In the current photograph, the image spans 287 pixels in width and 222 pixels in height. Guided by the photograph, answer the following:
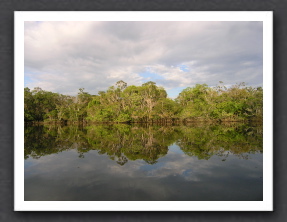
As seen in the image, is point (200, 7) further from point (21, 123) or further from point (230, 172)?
point (230, 172)

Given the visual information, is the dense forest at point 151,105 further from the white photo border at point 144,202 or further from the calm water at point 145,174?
the white photo border at point 144,202

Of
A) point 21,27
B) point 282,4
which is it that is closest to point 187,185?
point 282,4

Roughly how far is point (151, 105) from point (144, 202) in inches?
419

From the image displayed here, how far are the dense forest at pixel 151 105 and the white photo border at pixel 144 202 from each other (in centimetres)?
695

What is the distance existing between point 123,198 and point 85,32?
2.40 meters

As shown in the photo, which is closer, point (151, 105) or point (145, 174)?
point (145, 174)

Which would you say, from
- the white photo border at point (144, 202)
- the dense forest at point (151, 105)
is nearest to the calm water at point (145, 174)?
the white photo border at point (144, 202)

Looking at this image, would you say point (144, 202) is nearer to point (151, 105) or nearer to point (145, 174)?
point (145, 174)

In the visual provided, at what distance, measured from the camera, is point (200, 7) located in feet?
5.49

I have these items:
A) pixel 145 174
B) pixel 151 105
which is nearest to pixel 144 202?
pixel 145 174

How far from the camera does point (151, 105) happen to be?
12.1m

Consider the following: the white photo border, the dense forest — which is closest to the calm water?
the white photo border

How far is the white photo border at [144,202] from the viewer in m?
1.54

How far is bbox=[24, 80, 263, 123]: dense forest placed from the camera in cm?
936
